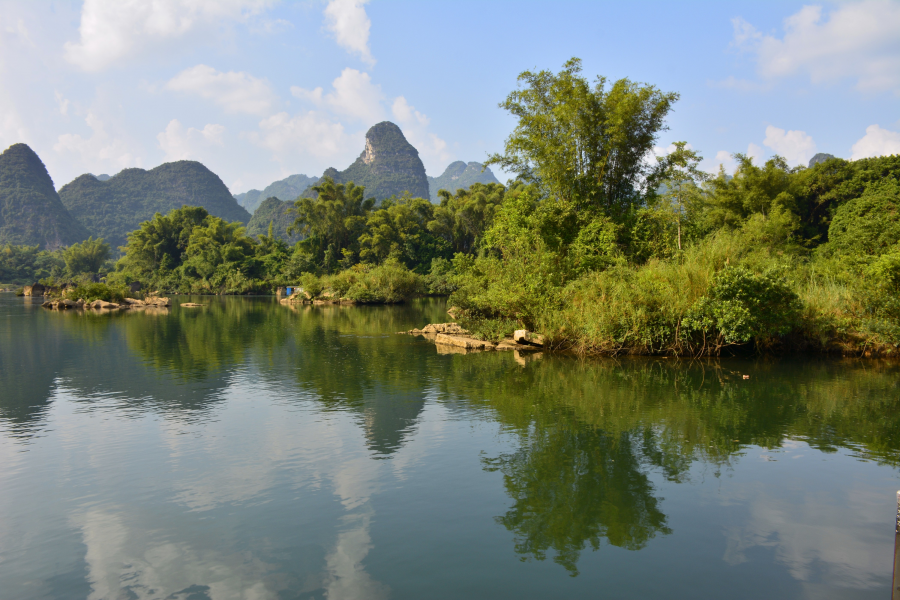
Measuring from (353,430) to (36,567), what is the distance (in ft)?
15.2

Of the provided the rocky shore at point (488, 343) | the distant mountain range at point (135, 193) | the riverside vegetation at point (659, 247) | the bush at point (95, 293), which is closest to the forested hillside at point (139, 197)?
the distant mountain range at point (135, 193)

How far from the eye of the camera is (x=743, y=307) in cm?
1477

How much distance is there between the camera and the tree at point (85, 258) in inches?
3327

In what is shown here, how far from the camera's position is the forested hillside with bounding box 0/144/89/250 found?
12644 centimetres

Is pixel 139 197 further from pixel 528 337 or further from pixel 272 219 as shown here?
pixel 528 337

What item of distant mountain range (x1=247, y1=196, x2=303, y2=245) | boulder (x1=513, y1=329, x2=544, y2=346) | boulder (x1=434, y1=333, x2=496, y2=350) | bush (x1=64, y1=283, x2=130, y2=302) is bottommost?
boulder (x1=434, y1=333, x2=496, y2=350)

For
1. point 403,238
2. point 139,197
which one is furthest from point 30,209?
point 403,238

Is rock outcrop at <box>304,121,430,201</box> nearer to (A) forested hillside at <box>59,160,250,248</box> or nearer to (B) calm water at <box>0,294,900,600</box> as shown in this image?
(A) forested hillside at <box>59,160,250,248</box>

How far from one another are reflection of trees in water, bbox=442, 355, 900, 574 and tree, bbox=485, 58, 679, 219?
9.79 m

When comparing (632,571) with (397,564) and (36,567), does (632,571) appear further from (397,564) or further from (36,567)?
(36,567)

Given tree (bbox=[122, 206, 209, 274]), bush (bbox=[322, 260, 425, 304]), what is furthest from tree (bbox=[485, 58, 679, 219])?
tree (bbox=[122, 206, 209, 274])

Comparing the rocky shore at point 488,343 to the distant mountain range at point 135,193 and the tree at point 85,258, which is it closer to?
the tree at point 85,258

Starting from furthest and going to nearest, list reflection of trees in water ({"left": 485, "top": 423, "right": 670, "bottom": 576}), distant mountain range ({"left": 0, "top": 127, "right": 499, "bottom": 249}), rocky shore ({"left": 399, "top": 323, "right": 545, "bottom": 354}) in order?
distant mountain range ({"left": 0, "top": 127, "right": 499, "bottom": 249}) → rocky shore ({"left": 399, "top": 323, "right": 545, "bottom": 354}) → reflection of trees in water ({"left": 485, "top": 423, "right": 670, "bottom": 576})

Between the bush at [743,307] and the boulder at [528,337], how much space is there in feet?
14.7
